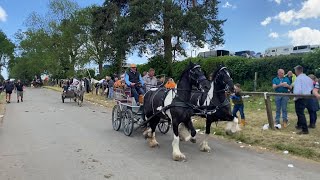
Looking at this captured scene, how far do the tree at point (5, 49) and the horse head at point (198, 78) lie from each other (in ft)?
343

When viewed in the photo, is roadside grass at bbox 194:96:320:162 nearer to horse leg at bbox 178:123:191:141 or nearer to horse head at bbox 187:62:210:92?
horse leg at bbox 178:123:191:141

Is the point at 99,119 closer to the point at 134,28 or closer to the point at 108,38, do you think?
the point at 134,28

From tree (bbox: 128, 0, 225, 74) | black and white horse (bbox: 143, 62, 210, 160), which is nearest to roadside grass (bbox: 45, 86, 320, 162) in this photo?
black and white horse (bbox: 143, 62, 210, 160)

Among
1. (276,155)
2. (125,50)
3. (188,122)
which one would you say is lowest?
(276,155)

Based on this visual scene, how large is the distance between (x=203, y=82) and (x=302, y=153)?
113 inches

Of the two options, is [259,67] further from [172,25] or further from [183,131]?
[183,131]

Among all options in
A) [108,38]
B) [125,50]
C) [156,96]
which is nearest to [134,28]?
[125,50]

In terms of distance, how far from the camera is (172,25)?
34.2 metres

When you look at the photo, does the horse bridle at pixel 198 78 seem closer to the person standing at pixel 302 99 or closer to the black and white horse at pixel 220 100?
the black and white horse at pixel 220 100

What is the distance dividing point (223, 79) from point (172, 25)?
24.7m

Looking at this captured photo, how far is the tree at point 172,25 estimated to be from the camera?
1319 inches

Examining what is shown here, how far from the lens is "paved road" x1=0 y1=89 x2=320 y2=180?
7660mm

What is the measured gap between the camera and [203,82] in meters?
9.25

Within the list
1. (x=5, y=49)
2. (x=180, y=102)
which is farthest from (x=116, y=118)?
(x=5, y=49)
